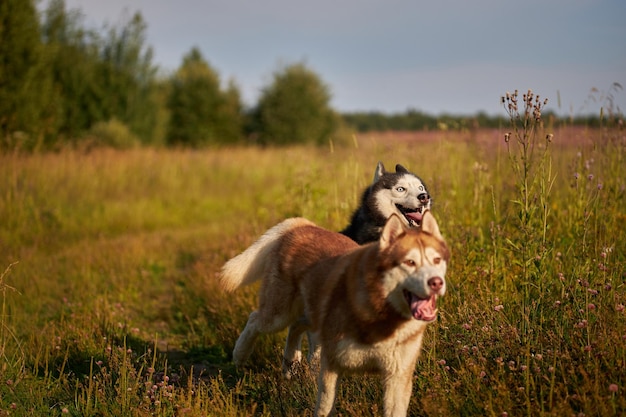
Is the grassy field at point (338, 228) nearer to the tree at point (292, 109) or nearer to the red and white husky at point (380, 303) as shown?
the red and white husky at point (380, 303)

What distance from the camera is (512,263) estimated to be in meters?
5.13

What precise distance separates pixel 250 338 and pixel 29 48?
44.7ft

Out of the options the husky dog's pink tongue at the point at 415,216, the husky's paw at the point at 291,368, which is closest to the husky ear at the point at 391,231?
the husky's paw at the point at 291,368

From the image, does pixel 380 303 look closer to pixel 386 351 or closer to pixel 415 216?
pixel 386 351

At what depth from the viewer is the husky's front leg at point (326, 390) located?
3.60 meters

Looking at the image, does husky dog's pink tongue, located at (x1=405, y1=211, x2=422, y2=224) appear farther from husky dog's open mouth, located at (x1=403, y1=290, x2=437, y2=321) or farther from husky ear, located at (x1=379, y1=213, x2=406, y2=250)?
husky dog's open mouth, located at (x1=403, y1=290, x2=437, y2=321)

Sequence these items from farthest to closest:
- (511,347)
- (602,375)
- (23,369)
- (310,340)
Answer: (310,340) < (23,369) < (511,347) < (602,375)

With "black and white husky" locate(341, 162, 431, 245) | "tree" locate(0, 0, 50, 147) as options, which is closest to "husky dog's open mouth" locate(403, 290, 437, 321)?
"black and white husky" locate(341, 162, 431, 245)

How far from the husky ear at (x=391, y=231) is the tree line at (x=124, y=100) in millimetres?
3602

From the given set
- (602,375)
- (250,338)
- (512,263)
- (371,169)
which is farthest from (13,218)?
(602,375)

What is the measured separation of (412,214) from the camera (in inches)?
222

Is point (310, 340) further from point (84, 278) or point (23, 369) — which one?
point (84, 278)

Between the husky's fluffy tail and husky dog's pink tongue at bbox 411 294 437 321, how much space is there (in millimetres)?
1858

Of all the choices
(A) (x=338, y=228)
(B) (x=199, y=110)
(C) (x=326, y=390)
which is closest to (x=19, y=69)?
(A) (x=338, y=228)
